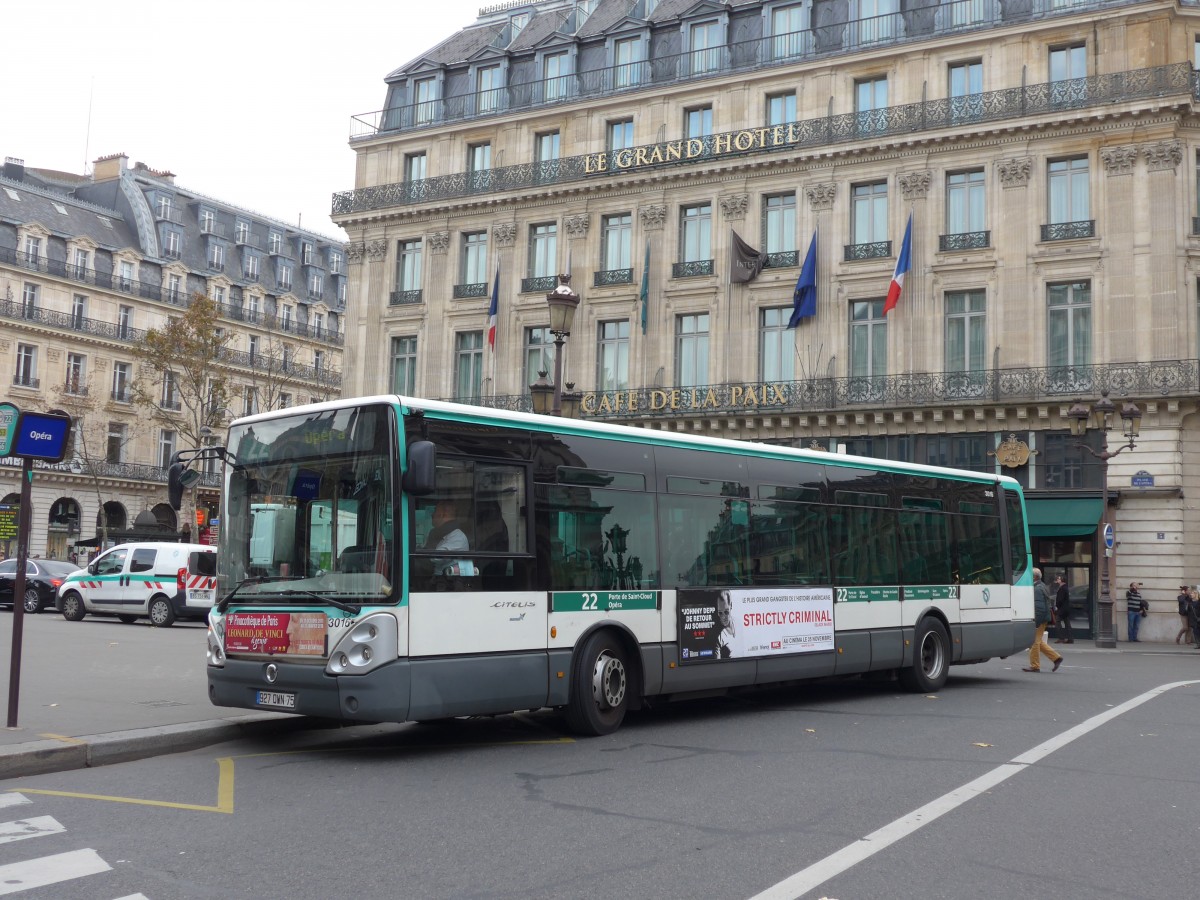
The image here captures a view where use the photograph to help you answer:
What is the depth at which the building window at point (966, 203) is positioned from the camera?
111 feet

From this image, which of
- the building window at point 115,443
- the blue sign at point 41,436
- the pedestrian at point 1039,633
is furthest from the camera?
the building window at point 115,443

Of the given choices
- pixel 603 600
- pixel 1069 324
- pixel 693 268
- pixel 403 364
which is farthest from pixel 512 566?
pixel 403 364

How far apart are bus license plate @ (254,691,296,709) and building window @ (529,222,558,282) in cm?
3087

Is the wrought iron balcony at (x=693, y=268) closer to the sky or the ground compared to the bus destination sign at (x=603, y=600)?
closer to the sky

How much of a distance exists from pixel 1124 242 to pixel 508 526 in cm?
2621

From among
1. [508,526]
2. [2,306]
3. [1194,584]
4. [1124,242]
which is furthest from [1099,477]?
[2,306]

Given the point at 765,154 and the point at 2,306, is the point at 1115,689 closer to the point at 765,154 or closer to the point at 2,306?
the point at 765,154

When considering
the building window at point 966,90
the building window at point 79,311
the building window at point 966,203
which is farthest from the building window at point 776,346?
the building window at point 79,311

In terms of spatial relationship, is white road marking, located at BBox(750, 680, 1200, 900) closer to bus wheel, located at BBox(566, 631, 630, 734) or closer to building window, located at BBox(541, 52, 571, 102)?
bus wheel, located at BBox(566, 631, 630, 734)

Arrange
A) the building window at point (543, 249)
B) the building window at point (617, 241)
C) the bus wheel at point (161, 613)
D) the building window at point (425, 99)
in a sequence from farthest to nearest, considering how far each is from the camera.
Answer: the building window at point (425, 99)
the building window at point (543, 249)
the building window at point (617, 241)
the bus wheel at point (161, 613)

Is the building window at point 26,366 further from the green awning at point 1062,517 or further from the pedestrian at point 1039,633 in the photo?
the pedestrian at point 1039,633

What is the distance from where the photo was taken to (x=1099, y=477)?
31516 millimetres

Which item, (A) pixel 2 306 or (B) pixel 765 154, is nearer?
(B) pixel 765 154

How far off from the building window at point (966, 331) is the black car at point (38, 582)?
23.9m
